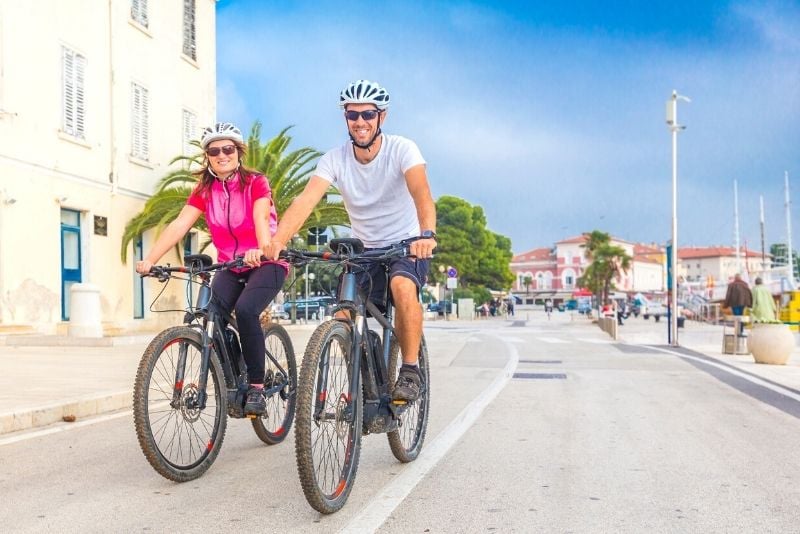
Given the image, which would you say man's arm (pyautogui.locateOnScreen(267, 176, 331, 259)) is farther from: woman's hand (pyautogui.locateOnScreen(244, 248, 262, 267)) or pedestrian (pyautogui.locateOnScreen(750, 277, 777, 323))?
pedestrian (pyautogui.locateOnScreen(750, 277, 777, 323))

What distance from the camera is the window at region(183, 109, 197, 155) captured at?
2509 centimetres

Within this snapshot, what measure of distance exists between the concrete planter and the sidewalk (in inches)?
311

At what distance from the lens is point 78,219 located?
19906 millimetres

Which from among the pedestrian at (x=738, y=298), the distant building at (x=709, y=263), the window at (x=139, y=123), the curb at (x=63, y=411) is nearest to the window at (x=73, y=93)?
the window at (x=139, y=123)

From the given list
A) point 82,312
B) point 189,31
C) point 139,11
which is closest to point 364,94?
point 82,312

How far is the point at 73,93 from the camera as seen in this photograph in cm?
1942

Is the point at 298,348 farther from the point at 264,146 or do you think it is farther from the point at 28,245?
the point at 264,146

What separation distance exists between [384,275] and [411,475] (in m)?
1.11

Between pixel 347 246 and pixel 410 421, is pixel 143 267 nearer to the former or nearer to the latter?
pixel 347 246

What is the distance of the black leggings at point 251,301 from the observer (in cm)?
505

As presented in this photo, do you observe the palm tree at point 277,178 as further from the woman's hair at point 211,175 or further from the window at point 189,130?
the woman's hair at point 211,175

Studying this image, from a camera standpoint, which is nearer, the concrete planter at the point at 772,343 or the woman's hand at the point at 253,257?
the woman's hand at the point at 253,257

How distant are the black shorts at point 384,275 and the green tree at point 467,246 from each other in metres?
77.5

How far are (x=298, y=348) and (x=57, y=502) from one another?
1167 cm
